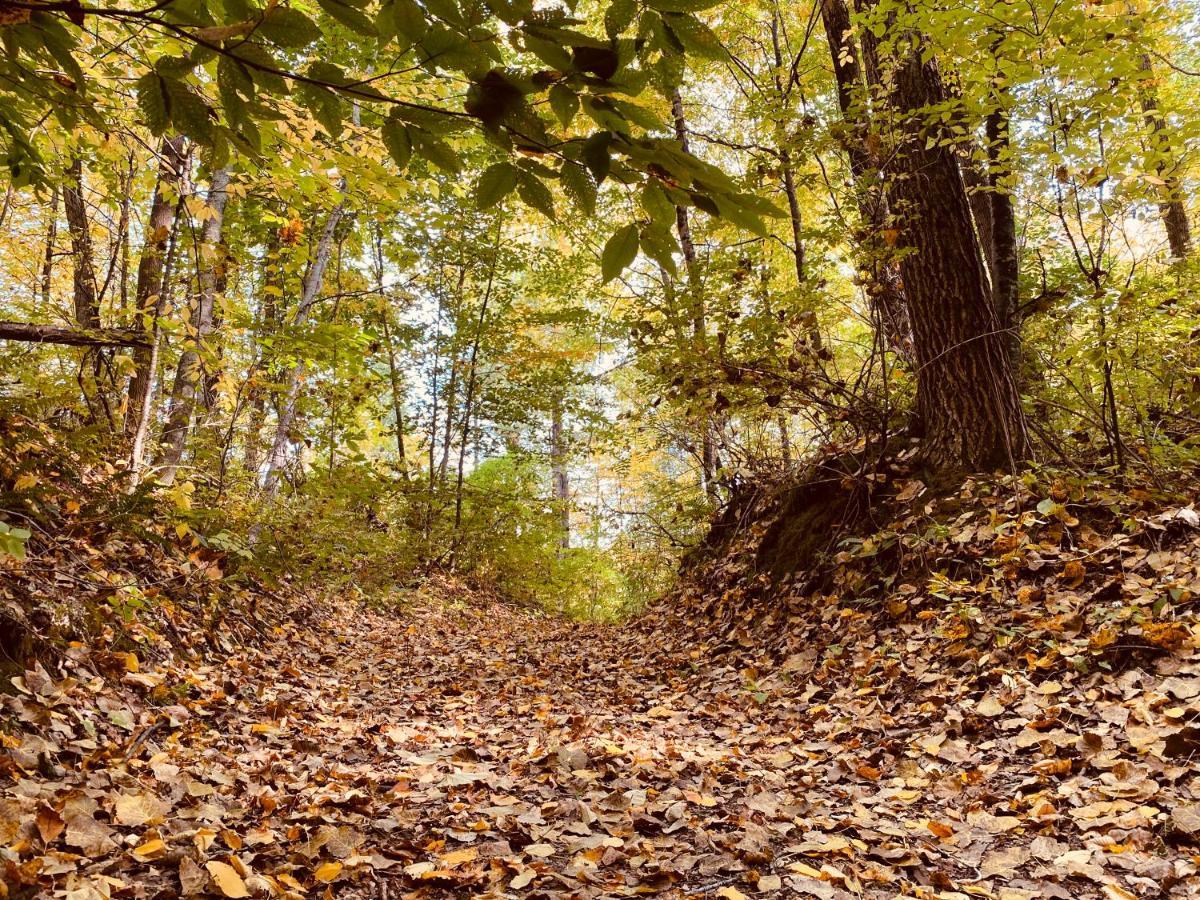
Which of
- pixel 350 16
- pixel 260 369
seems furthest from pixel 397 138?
pixel 260 369

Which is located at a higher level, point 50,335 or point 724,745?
point 50,335

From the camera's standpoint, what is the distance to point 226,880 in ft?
5.76

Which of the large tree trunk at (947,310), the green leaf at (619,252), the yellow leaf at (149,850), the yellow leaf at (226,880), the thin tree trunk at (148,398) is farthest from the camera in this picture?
the large tree trunk at (947,310)

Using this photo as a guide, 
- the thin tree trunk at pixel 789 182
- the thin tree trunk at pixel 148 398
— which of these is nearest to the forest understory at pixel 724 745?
the thin tree trunk at pixel 148 398

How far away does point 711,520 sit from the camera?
7.96 meters

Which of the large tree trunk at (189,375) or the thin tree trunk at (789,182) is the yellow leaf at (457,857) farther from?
the large tree trunk at (189,375)

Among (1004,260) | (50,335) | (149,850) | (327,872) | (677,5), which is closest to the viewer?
(677,5)

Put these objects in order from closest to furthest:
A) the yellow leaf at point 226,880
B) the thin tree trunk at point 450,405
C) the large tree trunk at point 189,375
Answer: the yellow leaf at point 226,880
the large tree trunk at point 189,375
the thin tree trunk at point 450,405

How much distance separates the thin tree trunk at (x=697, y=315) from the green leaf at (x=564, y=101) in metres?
3.73

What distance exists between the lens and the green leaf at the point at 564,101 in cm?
118

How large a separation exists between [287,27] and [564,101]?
50 cm

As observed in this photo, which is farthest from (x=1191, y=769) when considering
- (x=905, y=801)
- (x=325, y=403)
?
(x=325, y=403)

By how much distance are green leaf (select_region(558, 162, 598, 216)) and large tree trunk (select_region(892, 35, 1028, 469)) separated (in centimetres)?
430

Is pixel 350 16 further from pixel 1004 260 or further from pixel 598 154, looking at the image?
pixel 1004 260
